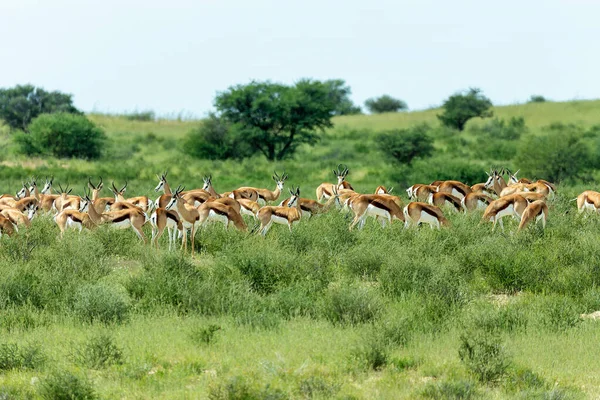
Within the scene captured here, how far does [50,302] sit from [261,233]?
5455mm

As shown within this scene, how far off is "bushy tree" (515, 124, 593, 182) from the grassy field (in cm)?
1461

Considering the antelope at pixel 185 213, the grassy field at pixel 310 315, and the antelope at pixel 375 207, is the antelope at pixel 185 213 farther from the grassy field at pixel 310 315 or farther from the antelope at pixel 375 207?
the antelope at pixel 375 207

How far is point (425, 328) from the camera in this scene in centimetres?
801

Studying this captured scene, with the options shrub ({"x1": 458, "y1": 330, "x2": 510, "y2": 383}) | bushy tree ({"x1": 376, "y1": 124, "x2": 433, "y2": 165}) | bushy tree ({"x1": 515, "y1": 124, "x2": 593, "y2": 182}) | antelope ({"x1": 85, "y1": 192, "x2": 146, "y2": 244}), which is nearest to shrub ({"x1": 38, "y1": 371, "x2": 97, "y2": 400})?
shrub ({"x1": 458, "y1": 330, "x2": 510, "y2": 383})

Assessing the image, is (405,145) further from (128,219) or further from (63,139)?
(128,219)

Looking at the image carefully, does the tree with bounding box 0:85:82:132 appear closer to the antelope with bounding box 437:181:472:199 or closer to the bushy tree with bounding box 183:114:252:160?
the bushy tree with bounding box 183:114:252:160

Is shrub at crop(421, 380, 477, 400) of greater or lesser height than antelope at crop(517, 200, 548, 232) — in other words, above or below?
below

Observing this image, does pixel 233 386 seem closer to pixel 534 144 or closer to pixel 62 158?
pixel 534 144

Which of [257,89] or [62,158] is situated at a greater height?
[257,89]

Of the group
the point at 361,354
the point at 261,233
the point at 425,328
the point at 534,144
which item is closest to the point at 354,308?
the point at 425,328

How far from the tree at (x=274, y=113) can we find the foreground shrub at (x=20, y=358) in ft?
101

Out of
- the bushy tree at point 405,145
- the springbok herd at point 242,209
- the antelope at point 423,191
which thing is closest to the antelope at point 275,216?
the springbok herd at point 242,209

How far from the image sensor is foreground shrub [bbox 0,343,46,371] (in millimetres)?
6875

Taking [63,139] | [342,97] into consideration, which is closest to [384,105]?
[342,97]
